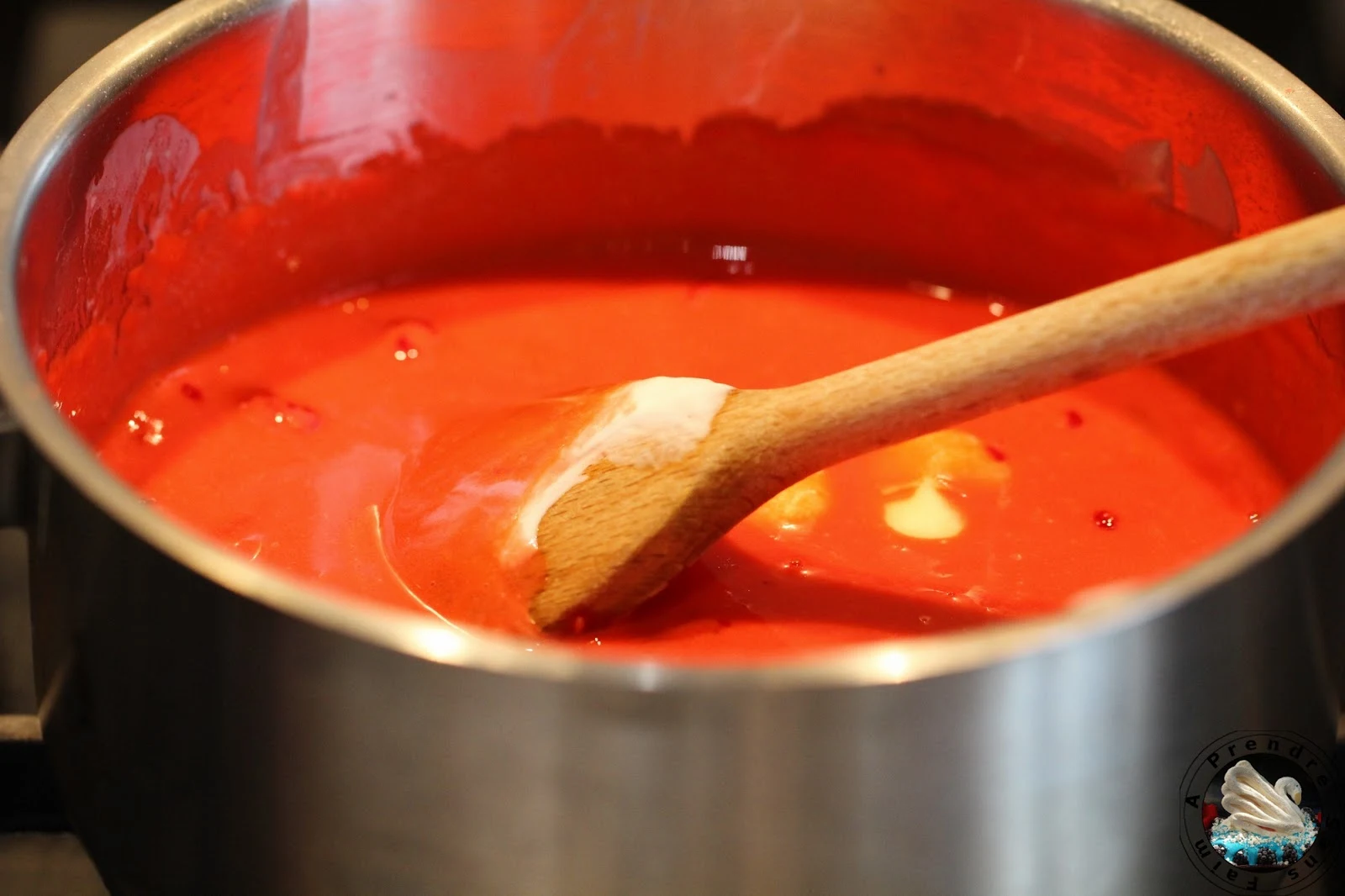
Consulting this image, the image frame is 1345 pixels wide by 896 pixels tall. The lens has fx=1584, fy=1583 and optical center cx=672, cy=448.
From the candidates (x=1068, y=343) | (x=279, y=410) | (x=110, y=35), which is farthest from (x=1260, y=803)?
(x=110, y=35)

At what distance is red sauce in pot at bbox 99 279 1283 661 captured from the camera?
3.77 feet

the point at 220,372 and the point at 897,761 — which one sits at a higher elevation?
the point at 220,372

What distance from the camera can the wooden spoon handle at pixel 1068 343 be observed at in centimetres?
86

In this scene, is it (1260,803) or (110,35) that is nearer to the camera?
(1260,803)

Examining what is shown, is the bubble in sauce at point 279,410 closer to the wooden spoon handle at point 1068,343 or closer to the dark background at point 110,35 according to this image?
the dark background at point 110,35

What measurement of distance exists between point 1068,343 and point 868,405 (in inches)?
5.1

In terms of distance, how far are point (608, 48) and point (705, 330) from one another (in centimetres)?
27

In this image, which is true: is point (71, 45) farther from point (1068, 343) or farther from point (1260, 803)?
point (1260, 803)

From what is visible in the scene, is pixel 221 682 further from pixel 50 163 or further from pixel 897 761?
pixel 50 163

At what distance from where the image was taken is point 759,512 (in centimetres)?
123

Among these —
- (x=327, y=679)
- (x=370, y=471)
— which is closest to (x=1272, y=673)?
(x=327, y=679)

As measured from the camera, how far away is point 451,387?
139cm

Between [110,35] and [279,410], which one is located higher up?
[110,35]

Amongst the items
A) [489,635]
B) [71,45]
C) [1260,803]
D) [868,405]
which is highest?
[71,45]
